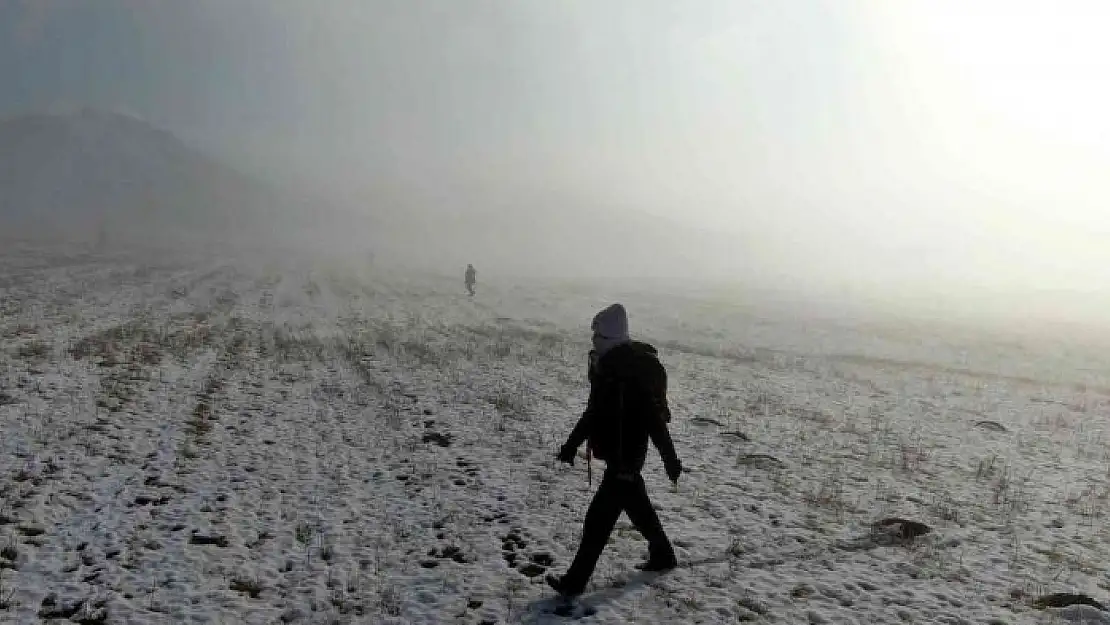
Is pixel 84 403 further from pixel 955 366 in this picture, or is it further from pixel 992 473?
pixel 955 366

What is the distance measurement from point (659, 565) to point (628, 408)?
2.30 meters

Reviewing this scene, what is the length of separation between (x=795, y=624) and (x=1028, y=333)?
61051 mm

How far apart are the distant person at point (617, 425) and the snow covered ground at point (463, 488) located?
0.84m

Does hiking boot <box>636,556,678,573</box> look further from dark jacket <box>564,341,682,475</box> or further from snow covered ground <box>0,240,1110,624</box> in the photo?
dark jacket <box>564,341,682,475</box>

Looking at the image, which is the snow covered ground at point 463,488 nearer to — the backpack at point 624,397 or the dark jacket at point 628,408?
the dark jacket at point 628,408

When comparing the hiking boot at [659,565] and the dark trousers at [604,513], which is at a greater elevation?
the dark trousers at [604,513]

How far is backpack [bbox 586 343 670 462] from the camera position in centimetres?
645

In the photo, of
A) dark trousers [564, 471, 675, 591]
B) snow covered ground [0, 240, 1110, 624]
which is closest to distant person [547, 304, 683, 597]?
dark trousers [564, 471, 675, 591]

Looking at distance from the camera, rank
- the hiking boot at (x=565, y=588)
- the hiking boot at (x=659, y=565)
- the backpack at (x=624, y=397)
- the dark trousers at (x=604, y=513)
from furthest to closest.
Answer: the hiking boot at (x=659, y=565)
the hiking boot at (x=565, y=588)
the dark trousers at (x=604, y=513)
the backpack at (x=624, y=397)

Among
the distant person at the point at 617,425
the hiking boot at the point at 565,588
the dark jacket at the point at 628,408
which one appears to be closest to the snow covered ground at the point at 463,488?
the hiking boot at the point at 565,588

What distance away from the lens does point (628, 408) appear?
6.54 m

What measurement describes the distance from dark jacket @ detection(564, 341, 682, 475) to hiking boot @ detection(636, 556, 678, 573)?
1487mm

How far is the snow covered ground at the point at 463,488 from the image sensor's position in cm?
682

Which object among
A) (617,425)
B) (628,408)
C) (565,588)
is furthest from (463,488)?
(628,408)
